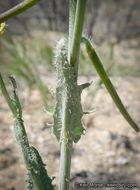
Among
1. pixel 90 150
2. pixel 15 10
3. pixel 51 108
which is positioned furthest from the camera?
pixel 90 150

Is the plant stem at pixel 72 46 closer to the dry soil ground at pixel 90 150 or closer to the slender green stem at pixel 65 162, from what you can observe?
the slender green stem at pixel 65 162

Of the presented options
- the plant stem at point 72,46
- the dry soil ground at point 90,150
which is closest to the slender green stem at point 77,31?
the plant stem at point 72,46

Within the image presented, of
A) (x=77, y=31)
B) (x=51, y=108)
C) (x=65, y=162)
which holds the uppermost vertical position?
(x=77, y=31)

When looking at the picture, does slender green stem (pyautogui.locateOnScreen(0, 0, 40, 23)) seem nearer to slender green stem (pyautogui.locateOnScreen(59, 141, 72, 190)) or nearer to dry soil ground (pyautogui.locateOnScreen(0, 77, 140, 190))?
slender green stem (pyautogui.locateOnScreen(59, 141, 72, 190))

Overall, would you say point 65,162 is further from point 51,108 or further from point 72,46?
point 72,46

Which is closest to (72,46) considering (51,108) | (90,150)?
(51,108)

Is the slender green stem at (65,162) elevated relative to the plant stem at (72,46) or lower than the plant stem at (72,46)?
lower
